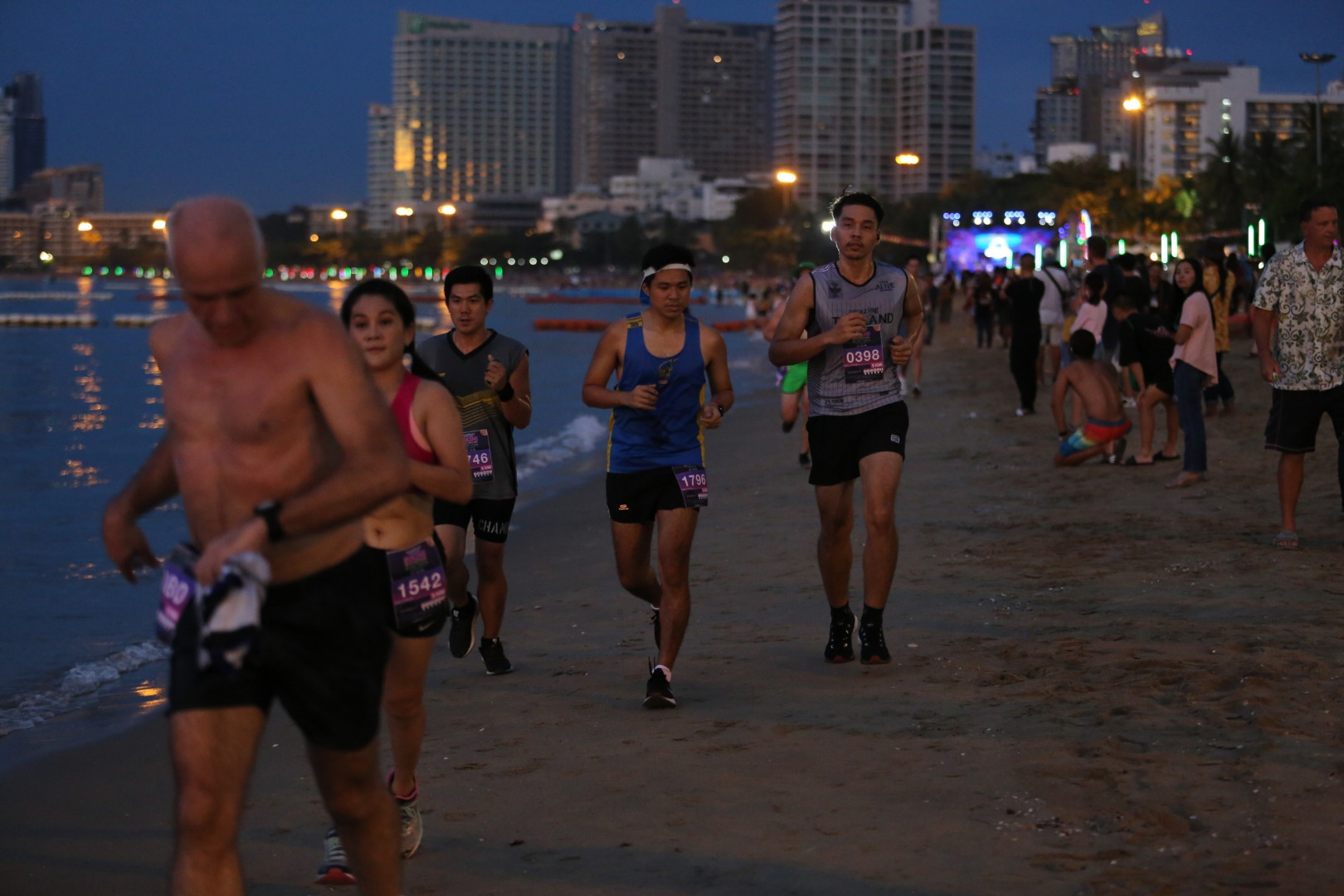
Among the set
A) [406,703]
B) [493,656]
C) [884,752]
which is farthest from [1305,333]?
[406,703]

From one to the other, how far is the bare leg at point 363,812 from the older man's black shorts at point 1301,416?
6414 millimetres

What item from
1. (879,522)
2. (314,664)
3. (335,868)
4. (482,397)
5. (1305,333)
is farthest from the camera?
(1305,333)

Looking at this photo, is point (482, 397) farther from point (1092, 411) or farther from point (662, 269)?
point (1092, 411)

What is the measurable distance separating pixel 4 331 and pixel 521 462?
7409cm

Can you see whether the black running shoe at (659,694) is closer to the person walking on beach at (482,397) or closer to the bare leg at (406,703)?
the person walking on beach at (482,397)

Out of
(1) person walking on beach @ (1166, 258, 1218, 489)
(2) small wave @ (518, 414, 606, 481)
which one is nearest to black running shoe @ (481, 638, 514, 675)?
(1) person walking on beach @ (1166, 258, 1218, 489)

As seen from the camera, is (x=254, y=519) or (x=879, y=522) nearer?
(x=254, y=519)

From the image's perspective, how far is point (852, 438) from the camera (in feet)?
21.8

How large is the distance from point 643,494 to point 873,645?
1345 millimetres

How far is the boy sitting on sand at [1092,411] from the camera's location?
12.8 m

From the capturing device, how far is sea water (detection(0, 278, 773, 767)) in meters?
7.87

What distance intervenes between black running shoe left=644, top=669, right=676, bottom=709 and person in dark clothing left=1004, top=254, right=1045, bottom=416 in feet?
39.7

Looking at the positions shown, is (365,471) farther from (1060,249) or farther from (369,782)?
(1060,249)

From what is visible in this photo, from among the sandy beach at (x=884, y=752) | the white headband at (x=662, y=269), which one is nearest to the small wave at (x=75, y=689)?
the sandy beach at (x=884, y=752)
